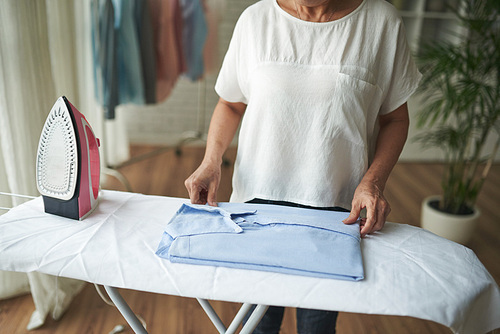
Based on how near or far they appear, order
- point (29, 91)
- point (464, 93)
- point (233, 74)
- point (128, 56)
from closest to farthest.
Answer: point (233, 74) < point (29, 91) < point (464, 93) < point (128, 56)

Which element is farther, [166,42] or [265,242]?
[166,42]

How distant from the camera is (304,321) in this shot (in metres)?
1.16

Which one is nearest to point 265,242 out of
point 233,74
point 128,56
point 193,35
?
point 233,74

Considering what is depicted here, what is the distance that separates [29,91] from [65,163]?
0.84 metres

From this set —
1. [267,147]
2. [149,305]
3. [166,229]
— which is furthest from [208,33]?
[166,229]

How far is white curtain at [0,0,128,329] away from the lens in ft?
Result: 4.94

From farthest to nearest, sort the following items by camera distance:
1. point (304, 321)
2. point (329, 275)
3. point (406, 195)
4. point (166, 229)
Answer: point (406, 195) → point (304, 321) → point (166, 229) → point (329, 275)

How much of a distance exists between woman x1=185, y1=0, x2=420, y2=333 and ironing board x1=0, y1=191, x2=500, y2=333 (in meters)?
0.13

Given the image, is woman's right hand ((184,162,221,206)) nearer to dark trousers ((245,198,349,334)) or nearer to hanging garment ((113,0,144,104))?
dark trousers ((245,198,349,334))

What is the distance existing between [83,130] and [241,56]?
0.41 meters

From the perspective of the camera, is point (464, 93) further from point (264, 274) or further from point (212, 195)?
point (264, 274)

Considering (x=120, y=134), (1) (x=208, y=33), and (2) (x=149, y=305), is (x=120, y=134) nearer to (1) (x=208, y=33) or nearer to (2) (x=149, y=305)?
(1) (x=208, y=33)

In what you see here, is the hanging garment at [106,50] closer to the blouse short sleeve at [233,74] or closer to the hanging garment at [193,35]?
the hanging garment at [193,35]

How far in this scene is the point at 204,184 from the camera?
99cm
